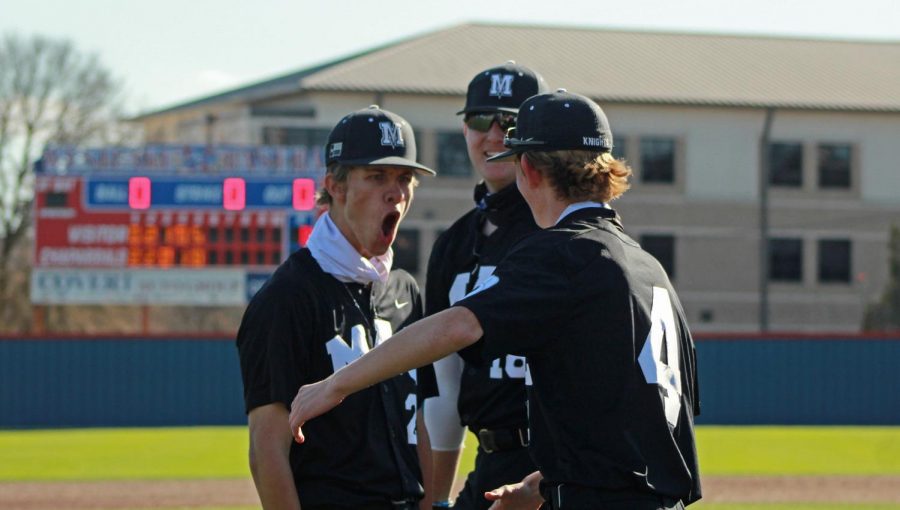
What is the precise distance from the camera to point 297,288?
→ 396 centimetres

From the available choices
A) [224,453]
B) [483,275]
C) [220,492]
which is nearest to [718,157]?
[224,453]

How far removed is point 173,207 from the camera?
25.3m

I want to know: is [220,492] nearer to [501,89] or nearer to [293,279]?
[501,89]

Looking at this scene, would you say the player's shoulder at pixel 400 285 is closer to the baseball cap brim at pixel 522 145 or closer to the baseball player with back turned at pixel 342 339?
the baseball player with back turned at pixel 342 339

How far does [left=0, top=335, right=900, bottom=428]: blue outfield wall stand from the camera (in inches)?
981

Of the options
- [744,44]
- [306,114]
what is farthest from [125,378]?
[744,44]

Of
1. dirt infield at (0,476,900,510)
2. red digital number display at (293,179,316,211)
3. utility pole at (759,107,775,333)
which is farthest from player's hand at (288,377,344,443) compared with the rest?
utility pole at (759,107,775,333)

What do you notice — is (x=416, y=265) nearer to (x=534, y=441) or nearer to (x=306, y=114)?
(x=306, y=114)

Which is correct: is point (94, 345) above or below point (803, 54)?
below

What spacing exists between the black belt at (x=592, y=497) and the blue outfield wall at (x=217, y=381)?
70.8 ft

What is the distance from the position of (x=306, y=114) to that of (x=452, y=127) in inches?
208

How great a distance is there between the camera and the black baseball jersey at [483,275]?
4.82 m

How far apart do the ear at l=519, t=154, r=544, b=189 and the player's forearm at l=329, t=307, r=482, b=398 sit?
18.0 inches

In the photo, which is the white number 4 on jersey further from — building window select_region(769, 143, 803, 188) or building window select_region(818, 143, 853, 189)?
building window select_region(818, 143, 853, 189)
